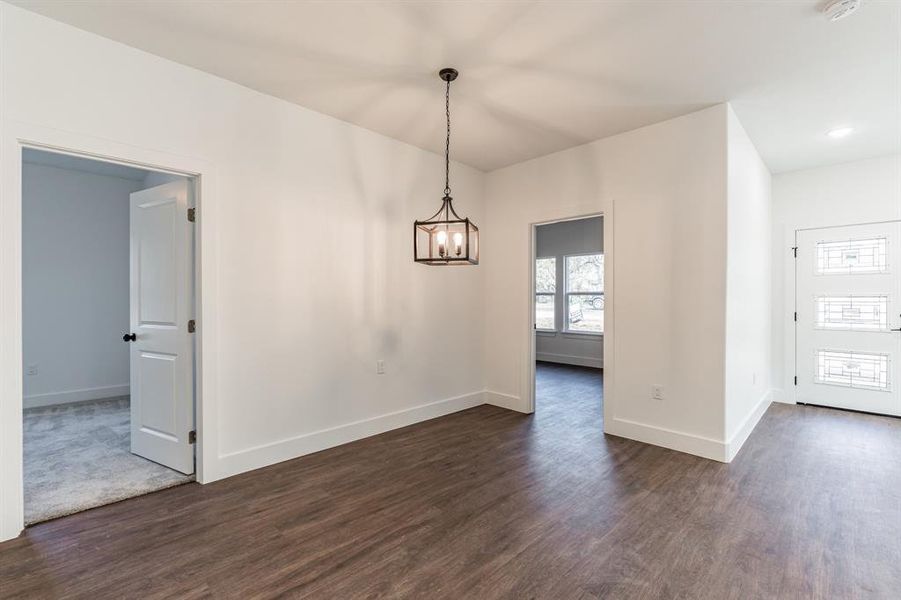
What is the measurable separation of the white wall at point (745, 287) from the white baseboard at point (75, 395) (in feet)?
23.3

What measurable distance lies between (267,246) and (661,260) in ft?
11.1

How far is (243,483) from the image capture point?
117 inches

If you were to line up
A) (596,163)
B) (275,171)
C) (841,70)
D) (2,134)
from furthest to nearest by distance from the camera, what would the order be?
(596,163) < (275,171) < (841,70) < (2,134)

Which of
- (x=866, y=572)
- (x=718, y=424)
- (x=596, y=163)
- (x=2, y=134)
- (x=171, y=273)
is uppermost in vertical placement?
(x=596, y=163)

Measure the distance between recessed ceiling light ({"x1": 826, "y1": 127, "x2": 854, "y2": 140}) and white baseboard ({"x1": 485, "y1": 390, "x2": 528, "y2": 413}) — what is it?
4.08 m

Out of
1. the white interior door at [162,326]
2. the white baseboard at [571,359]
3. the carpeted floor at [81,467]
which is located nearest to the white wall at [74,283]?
the carpeted floor at [81,467]

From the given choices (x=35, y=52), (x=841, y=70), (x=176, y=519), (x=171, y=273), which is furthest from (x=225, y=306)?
(x=841, y=70)

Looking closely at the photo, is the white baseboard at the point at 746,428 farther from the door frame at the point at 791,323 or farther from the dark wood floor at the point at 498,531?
the door frame at the point at 791,323

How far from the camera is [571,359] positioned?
829cm

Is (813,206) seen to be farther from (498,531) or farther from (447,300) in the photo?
(498,531)

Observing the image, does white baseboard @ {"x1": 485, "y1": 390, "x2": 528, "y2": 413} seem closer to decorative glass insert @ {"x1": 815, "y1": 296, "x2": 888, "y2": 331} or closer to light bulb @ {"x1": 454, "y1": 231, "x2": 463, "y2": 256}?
light bulb @ {"x1": 454, "y1": 231, "x2": 463, "y2": 256}

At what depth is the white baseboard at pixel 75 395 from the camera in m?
5.01

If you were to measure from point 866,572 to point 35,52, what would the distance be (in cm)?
519

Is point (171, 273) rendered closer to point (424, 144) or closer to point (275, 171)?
point (275, 171)
